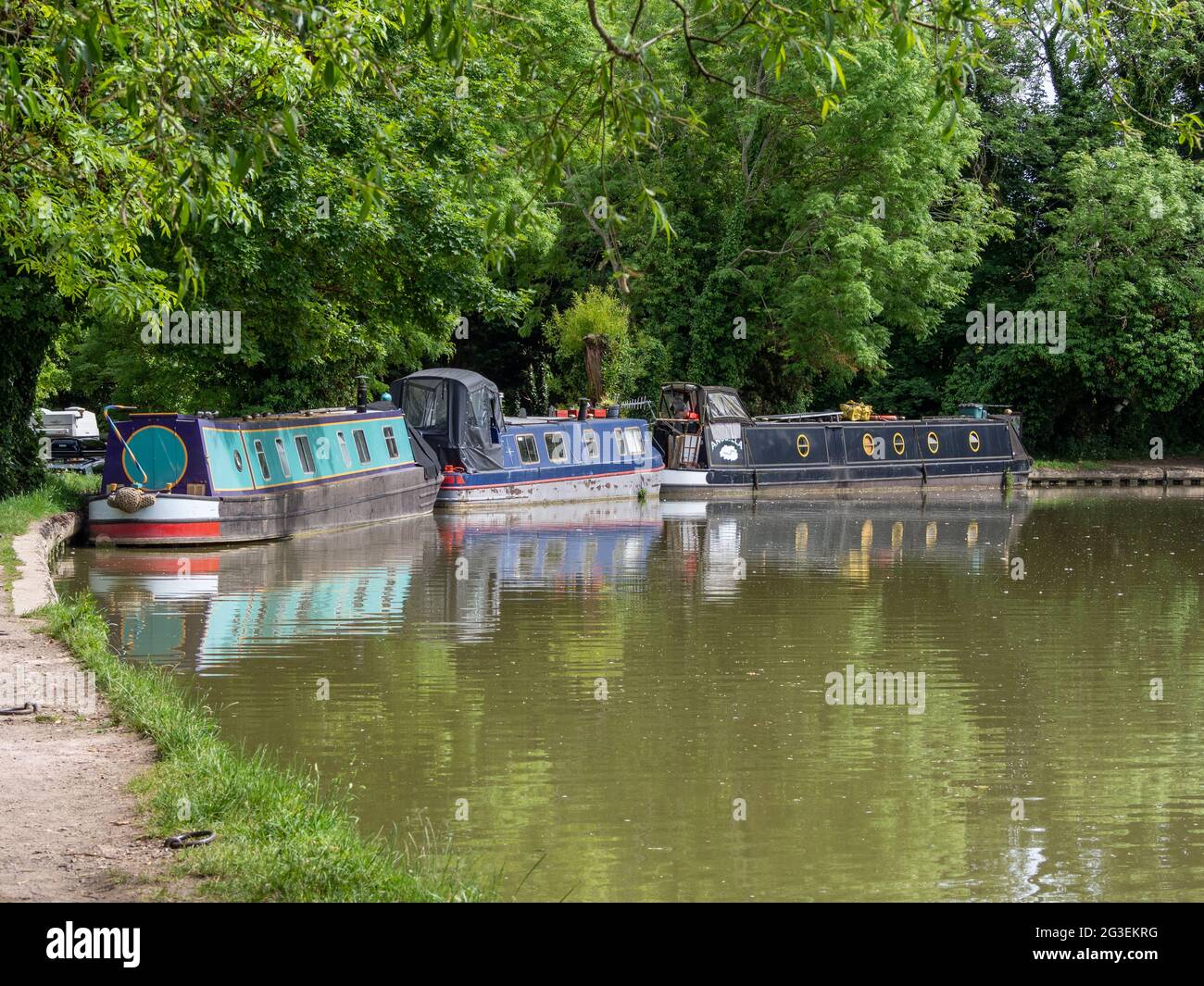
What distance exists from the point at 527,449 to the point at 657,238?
32.2 ft

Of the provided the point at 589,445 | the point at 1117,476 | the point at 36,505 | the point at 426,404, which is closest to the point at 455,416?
the point at 426,404

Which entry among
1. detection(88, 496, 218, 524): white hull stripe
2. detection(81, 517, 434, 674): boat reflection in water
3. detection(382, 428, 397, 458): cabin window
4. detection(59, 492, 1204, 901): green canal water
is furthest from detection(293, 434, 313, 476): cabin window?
detection(88, 496, 218, 524): white hull stripe

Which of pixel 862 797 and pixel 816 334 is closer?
pixel 862 797

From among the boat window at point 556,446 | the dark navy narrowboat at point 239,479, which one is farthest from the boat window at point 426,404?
the dark navy narrowboat at point 239,479

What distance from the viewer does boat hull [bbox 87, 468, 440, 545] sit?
762 inches

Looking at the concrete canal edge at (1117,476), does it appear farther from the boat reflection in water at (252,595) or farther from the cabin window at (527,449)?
the boat reflection in water at (252,595)

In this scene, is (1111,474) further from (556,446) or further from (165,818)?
(165,818)

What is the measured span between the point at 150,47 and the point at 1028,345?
112 ft

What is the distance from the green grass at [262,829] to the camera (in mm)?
5445

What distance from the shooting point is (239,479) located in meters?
20.7

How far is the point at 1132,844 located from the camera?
22.7ft

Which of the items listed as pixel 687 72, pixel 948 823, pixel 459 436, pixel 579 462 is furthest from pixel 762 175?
pixel 948 823

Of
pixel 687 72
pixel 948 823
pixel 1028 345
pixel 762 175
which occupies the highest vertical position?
pixel 687 72
